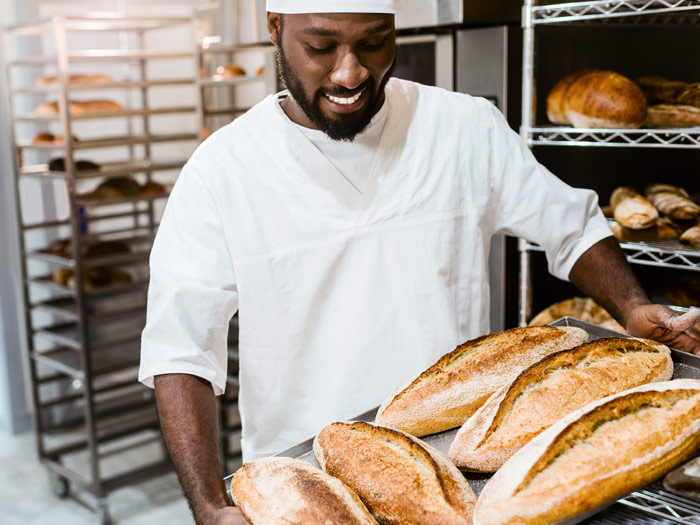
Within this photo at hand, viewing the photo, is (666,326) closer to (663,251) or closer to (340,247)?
(663,251)

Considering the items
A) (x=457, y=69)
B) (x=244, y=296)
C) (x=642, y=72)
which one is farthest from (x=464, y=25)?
(x=244, y=296)

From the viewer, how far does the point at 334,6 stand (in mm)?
1145

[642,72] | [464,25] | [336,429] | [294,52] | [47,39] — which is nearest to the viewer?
[336,429]

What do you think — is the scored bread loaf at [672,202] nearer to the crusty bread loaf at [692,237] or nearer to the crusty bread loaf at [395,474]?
the crusty bread loaf at [692,237]

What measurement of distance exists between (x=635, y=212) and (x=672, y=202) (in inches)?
4.7

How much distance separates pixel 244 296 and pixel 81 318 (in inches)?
77.3

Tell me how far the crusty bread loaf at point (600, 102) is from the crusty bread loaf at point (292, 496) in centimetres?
112

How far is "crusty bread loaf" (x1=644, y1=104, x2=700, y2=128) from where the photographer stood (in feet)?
5.37

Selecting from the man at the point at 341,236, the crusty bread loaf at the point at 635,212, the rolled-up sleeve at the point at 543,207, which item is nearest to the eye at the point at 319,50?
the man at the point at 341,236

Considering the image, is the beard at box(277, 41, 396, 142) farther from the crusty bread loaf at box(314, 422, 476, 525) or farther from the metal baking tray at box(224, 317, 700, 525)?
the metal baking tray at box(224, 317, 700, 525)

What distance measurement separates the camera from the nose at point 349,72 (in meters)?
1.17

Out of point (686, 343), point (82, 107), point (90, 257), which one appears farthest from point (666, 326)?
point (82, 107)

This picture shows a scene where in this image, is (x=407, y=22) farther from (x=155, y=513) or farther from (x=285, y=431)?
(x=155, y=513)

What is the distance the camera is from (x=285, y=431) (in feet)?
4.57
